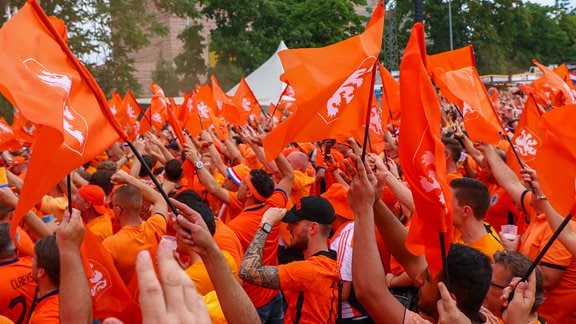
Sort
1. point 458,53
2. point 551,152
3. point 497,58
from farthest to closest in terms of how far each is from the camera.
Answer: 1. point 497,58
2. point 458,53
3. point 551,152

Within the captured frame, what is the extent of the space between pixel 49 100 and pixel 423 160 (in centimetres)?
180

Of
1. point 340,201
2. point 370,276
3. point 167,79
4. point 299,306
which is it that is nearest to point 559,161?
point 370,276

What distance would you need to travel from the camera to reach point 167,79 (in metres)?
42.1

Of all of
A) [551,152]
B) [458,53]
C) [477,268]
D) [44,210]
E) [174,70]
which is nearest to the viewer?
[477,268]

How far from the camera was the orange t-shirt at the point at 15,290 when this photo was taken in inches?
185

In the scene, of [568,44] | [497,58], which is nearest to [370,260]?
[497,58]

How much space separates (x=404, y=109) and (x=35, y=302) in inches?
97.8

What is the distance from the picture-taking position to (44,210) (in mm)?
7539

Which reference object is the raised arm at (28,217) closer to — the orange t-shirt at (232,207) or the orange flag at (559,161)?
the orange t-shirt at (232,207)

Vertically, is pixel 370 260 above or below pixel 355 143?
above

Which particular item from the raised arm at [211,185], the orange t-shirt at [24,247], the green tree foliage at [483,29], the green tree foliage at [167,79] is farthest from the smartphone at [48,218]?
the green tree foliage at [483,29]

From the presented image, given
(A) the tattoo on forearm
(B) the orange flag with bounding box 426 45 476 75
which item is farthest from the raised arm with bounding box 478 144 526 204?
(B) the orange flag with bounding box 426 45 476 75

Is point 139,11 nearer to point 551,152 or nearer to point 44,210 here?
point 44,210

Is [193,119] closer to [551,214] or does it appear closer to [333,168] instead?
[333,168]
